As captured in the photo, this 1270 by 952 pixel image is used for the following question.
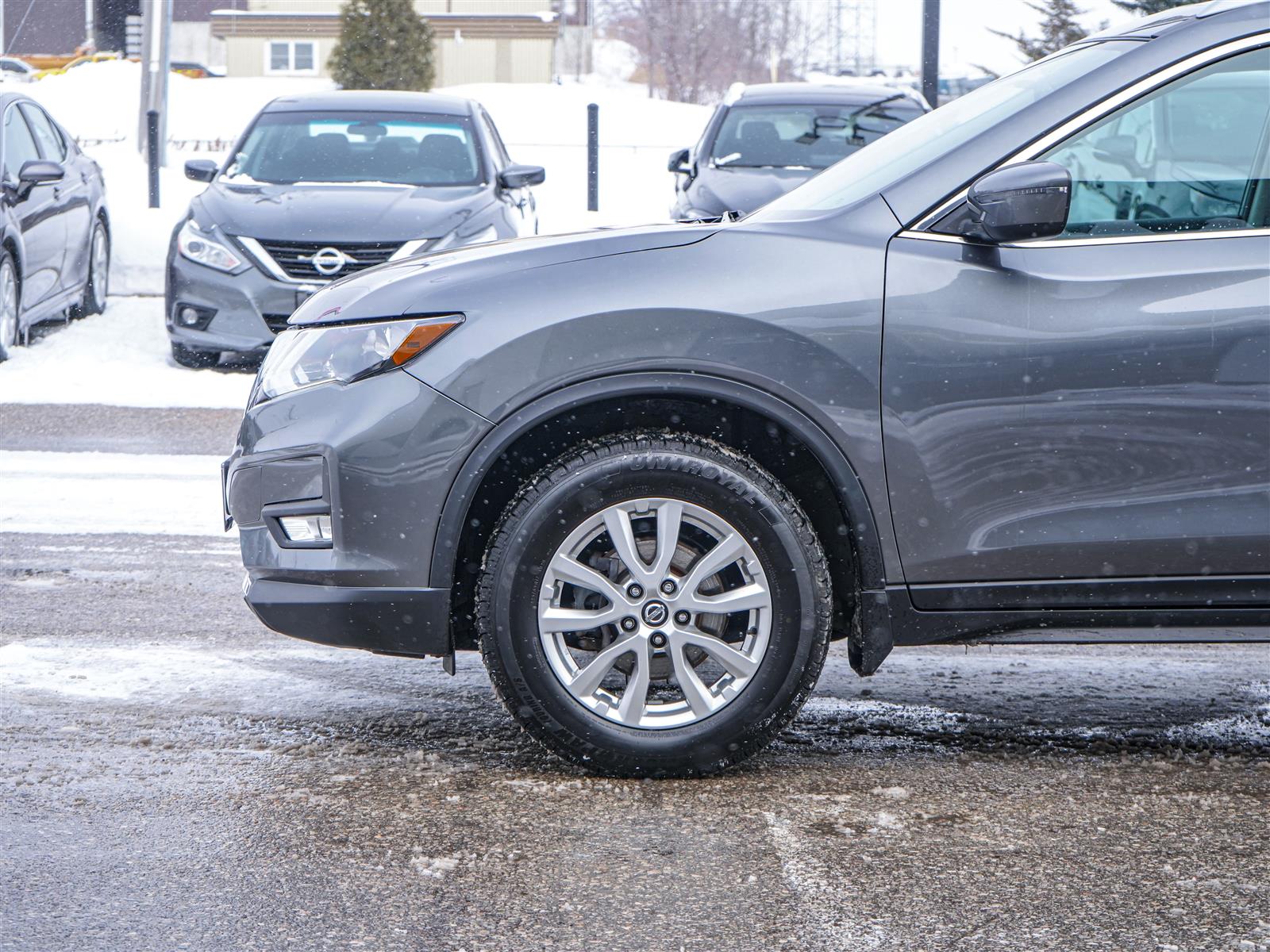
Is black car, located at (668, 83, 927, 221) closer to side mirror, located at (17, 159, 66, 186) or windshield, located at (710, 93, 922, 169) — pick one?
windshield, located at (710, 93, 922, 169)

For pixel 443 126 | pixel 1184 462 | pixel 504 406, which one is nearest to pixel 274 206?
pixel 443 126

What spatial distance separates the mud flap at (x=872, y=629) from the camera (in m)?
3.63

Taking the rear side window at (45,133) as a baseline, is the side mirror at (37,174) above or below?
below

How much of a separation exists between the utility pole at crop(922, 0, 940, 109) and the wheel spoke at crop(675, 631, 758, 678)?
1364 centimetres

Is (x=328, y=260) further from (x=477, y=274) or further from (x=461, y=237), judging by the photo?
(x=477, y=274)

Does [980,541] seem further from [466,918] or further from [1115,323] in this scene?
[466,918]

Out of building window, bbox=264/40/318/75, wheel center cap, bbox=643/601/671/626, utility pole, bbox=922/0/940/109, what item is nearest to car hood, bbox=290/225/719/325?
wheel center cap, bbox=643/601/671/626

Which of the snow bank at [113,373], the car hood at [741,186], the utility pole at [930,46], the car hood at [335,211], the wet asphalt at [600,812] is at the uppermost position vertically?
the utility pole at [930,46]

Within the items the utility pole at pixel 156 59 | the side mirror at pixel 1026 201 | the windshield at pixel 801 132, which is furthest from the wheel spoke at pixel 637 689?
the utility pole at pixel 156 59

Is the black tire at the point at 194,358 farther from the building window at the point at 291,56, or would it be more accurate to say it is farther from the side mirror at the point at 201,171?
the building window at the point at 291,56

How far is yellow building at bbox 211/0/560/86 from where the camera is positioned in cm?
5194

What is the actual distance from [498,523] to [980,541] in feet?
3.66

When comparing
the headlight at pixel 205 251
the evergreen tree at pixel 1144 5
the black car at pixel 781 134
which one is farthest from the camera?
the evergreen tree at pixel 1144 5

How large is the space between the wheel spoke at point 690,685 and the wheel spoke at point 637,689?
61 millimetres
